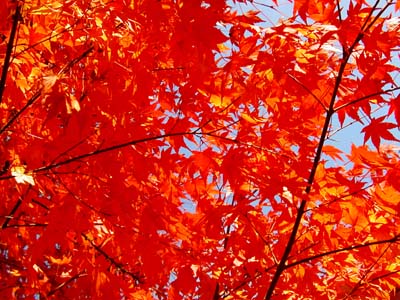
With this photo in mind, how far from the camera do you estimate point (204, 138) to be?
2.46 m

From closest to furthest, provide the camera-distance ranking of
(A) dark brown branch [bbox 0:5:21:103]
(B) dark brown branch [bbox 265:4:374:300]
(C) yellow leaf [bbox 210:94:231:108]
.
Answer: (A) dark brown branch [bbox 0:5:21:103] → (B) dark brown branch [bbox 265:4:374:300] → (C) yellow leaf [bbox 210:94:231:108]

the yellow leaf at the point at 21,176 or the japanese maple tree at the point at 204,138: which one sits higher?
the japanese maple tree at the point at 204,138

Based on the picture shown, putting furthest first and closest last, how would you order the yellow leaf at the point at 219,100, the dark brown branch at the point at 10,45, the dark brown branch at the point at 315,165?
the yellow leaf at the point at 219,100, the dark brown branch at the point at 315,165, the dark brown branch at the point at 10,45

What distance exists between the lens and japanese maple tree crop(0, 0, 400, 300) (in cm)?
212

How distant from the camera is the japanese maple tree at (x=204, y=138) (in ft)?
6.94

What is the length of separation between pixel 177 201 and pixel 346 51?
1.17 meters

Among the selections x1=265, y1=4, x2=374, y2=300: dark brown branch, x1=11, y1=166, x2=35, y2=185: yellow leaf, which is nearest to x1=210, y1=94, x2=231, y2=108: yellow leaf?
x1=265, y1=4, x2=374, y2=300: dark brown branch

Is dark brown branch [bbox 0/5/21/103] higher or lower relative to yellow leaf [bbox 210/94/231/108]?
lower

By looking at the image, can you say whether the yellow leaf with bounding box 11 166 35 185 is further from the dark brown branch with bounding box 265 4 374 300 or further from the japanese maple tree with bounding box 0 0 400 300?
the dark brown branch with bounding box 265 4 374 300

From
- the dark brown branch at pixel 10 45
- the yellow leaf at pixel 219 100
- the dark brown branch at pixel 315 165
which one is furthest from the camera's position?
the yellow leaf at pixel 219 100

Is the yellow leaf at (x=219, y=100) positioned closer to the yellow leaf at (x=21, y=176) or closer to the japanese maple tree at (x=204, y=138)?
the japanese maple tree at (x=204, y=138)

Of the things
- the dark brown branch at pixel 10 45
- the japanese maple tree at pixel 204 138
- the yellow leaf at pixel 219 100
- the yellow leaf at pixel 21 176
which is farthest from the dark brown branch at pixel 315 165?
the dark brown branch at pixel 10 45

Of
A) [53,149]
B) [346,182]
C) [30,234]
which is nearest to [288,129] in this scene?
[346,182]

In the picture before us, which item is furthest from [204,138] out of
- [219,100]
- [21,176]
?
[21,176]
